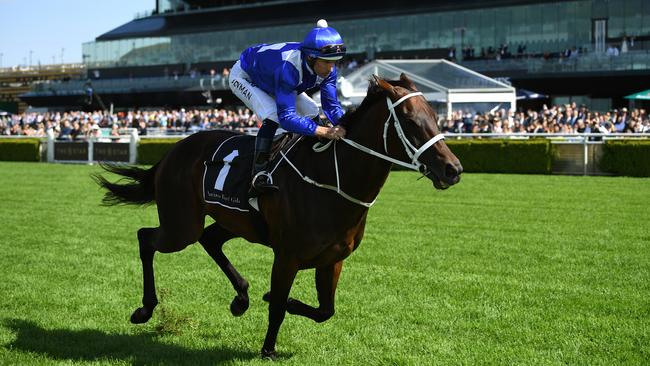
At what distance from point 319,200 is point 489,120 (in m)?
20.7

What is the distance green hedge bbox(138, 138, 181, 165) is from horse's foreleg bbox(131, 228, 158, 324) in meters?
20.6

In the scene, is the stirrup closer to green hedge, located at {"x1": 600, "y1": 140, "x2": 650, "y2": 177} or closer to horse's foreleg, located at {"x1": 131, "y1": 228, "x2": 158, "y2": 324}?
horse's foreleg, located at {"x1": 131, "y1": 228, "x2": 158, "y2": 324}

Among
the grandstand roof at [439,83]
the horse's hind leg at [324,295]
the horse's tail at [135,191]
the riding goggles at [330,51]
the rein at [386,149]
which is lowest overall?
the horse's hind leg at [324,295]

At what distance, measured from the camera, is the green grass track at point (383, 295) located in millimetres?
5516

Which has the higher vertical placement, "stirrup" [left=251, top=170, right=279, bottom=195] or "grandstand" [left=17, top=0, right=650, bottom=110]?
"grandstand" [left=17, top=0, right=650, bottom=110]

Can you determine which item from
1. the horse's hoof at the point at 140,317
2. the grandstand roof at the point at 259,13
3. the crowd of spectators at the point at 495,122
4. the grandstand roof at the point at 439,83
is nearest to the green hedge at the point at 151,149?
the crowd of spectators at the point at 495,122

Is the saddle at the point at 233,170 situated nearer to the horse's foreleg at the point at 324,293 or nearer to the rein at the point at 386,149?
the rein at the point at 386,149

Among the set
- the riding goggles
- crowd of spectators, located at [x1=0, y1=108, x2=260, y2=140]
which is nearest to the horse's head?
the riding goggles

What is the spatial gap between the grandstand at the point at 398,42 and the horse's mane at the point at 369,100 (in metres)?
33.5

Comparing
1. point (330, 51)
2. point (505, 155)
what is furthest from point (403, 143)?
point (505, 155)

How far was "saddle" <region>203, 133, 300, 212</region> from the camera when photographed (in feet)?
19.0

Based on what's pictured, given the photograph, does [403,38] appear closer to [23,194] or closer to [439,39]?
[439,39]

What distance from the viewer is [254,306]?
6.98 metres

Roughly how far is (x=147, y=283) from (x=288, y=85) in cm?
204
